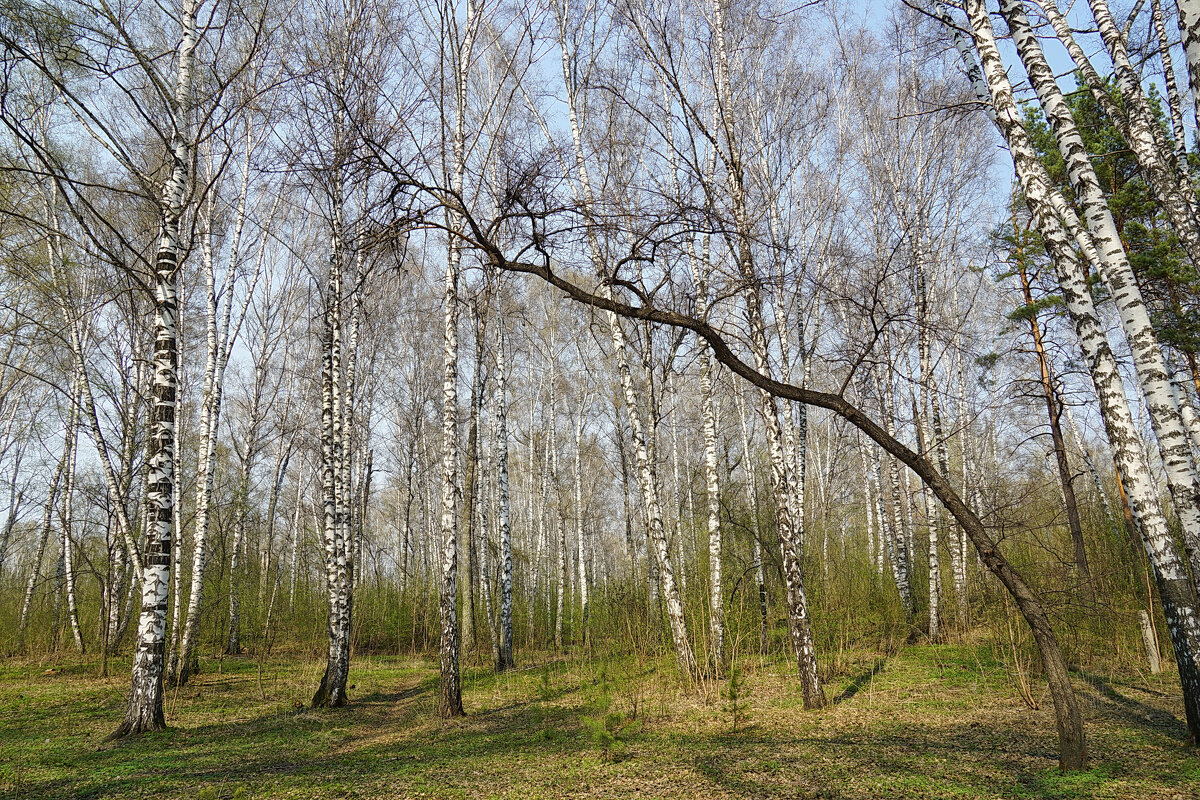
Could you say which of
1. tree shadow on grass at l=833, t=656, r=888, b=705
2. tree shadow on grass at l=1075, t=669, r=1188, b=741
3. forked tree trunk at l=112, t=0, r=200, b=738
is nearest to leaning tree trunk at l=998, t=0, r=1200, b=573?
tree shadow on grass at l=1075, t=669, r=1188, b=741

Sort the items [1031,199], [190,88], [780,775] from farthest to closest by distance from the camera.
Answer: [190,88] → [1031,199] → [780,775]

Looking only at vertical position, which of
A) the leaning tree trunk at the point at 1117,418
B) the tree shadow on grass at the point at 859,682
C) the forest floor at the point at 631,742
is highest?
the leaning tree trunk at the point at 1117,418

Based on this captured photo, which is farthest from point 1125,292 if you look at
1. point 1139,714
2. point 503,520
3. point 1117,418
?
point 503,520

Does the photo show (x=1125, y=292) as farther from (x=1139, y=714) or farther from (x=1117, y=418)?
(x=1139, y=714)

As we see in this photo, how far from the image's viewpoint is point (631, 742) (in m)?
5.48

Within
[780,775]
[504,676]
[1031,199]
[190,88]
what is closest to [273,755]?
[780,775]

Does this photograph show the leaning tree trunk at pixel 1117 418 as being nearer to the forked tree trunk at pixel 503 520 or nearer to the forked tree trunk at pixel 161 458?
the forked tree trunk at pixel 161 458

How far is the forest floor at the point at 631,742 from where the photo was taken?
13.3 feet

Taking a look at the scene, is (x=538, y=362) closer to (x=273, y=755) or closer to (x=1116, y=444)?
(x=273, y=755)

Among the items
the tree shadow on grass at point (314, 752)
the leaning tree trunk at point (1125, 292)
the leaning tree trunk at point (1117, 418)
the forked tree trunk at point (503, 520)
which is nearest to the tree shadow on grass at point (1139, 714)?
the leaning tree trunk at point (1117, 418)

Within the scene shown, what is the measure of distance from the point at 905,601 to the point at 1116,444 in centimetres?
797

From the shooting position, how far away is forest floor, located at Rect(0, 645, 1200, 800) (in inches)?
159

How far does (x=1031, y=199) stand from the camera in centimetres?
468

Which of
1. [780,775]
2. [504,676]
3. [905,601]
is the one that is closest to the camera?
[780,775]
